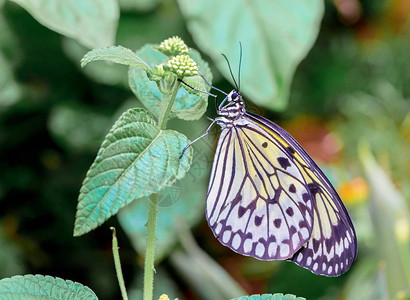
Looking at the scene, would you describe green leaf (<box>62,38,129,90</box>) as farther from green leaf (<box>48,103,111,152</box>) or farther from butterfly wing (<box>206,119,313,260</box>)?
butterfly wing (<box>206,119,313,260</box>)

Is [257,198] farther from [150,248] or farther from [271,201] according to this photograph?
[150,248]

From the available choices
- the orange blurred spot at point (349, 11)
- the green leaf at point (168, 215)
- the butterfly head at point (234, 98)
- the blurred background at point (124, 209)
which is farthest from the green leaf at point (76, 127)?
the orange blurred spot at point (349, 11)

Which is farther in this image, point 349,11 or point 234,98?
point 349,11

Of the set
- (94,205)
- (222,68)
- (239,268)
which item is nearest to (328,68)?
(239,268)

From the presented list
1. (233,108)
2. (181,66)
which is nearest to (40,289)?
(181,66)

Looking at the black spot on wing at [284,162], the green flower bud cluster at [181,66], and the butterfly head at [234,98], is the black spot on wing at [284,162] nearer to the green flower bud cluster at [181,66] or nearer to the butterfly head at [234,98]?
the butterfly head at [234,98]

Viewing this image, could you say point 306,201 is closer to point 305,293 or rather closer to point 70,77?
point 305,293
